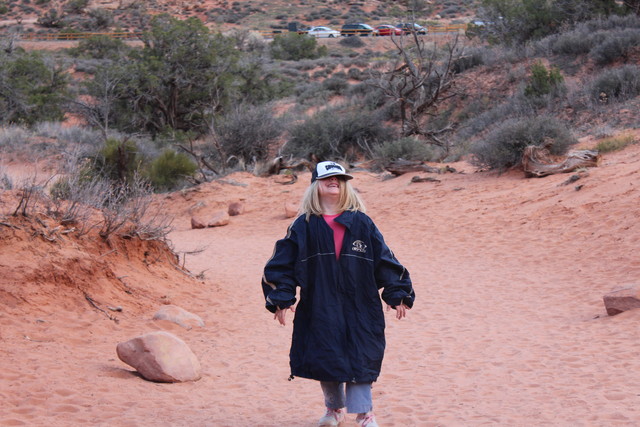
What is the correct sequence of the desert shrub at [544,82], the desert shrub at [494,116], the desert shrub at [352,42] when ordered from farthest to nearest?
the desert shrub at [352,42] < the desert shrub at [494,116] < the desert shrub at [544,82]

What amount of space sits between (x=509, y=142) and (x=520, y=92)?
28.8ft

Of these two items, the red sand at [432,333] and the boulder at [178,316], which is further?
the boulder at [178,316]

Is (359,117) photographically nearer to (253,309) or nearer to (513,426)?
(253,309)

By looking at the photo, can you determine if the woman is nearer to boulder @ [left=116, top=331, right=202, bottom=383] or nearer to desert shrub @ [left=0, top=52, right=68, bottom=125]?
boulder @ [left=116, top=331, right=202, bottom=383]

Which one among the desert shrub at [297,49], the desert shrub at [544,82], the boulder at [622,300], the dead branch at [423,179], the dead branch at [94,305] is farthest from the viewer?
the desert shrub at [297,49]

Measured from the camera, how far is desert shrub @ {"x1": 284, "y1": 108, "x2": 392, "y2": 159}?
24.0 m

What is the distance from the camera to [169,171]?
798 inches

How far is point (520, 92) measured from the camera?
23.1m

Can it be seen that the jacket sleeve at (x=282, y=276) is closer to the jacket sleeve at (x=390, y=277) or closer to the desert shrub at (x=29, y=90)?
the jacket sleeve at (x=390, y=277)

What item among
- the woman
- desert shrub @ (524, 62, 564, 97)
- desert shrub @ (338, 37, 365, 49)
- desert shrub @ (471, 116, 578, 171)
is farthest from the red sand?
desert shrub @ (338, 37, 365, 49)

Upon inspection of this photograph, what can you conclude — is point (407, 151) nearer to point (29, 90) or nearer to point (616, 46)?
point (616, 46)

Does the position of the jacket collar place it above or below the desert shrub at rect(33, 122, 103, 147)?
above

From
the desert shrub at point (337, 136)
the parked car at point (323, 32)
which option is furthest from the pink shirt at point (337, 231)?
the parked car at point (323, 32)

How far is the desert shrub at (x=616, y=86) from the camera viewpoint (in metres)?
19.3
